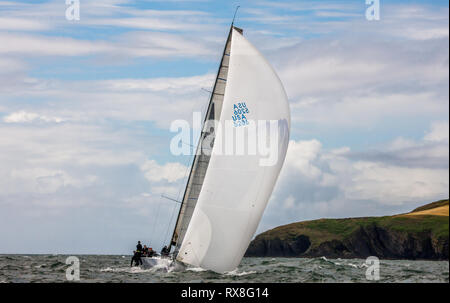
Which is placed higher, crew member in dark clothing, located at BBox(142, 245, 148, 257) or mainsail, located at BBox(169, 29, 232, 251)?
mainsail, located at BBox(169, 29, 232, 251)

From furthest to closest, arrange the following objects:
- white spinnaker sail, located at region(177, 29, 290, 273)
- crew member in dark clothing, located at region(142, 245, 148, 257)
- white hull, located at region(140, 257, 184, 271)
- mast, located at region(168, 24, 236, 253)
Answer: crew member in dark clothing, located at region(142, 245, 148, 257), white hull, located at region(140, 257, 184, 271), mast, located at region(168, 24, 236, 253), white spinnaker sail, located at region(177, 29, 290, 273)

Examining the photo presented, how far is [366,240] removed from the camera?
525 ft

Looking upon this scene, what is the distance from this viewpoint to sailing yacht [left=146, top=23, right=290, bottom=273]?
33750mm

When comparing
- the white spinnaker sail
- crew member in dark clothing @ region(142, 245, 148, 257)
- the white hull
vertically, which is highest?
the white spinnaker sail

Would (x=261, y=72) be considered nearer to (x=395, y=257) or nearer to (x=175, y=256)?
(x=175, y=256)

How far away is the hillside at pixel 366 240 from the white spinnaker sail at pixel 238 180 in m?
124

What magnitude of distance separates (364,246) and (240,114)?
132581mm

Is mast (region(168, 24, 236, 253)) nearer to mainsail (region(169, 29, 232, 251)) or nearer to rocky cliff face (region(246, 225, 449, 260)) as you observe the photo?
mainsail (region(169, 29, 232, 251))

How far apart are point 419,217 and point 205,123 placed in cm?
14583

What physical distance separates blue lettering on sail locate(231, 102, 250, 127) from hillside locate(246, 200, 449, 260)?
12591cm

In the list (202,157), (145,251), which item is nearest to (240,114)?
(202,157)

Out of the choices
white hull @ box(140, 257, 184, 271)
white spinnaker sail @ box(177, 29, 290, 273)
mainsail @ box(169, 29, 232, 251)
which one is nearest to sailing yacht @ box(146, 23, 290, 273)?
white spinnaker sail @ box(177, 29, 290, 273)

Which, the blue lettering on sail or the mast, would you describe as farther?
the mast

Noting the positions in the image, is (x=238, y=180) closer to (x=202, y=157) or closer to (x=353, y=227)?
(x=202, y=157)
